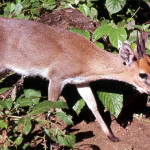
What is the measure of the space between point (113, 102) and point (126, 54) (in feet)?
2.49

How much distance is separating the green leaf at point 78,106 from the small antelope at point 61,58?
1.12 ft

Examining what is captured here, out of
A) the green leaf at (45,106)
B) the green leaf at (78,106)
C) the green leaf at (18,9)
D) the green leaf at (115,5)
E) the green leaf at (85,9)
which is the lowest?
the green leaf at (78,106)

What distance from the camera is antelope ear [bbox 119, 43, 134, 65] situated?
3773 mm

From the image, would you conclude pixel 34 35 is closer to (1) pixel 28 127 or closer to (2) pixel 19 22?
A: (2) pixel 19 22

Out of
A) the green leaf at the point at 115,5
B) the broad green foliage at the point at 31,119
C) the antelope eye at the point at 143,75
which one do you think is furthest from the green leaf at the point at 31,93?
the green leaf at the point at 115,5

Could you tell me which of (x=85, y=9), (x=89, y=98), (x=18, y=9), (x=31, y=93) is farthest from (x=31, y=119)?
(x=18, y=9)

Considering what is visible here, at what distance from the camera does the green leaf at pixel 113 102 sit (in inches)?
160

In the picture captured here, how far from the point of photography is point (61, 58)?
4.14 meters

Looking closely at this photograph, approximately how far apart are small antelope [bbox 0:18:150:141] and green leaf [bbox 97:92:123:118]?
0.90ft

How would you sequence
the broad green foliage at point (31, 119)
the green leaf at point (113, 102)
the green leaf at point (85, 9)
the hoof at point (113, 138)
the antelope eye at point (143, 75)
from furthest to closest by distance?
the green leaf at point (85, 9), the hoof at point (113, 138), the green leaf at point (113, 102), the antelope eye at point (143, 75), the broad green foliage at point (31, 119)

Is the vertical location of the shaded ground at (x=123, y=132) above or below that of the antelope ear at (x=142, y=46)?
below

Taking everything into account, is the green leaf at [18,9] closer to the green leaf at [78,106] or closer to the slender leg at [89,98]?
the slender leg at [89,98]

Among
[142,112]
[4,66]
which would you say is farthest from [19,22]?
[142,112]

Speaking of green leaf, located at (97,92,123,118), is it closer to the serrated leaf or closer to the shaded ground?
the shaded ground
